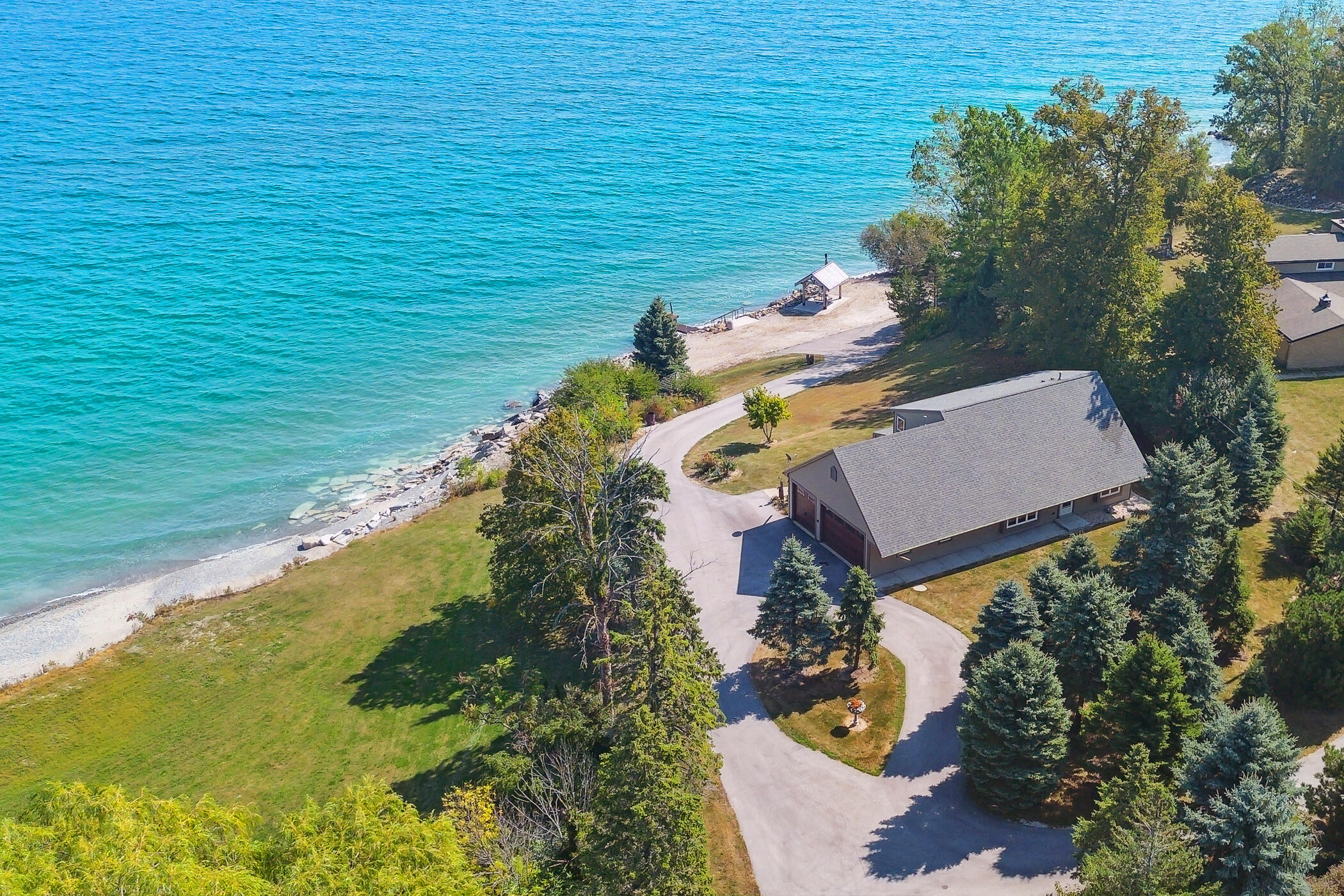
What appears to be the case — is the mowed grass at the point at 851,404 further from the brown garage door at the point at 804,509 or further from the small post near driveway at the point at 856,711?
the small post near driveway at the point at 856,711

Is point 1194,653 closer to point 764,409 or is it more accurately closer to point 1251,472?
point 1251,472

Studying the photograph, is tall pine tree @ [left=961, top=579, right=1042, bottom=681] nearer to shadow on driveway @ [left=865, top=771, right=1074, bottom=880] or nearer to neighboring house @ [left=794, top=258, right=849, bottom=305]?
shadow on driveway @ [left=865, top=771, right=1074, bottom=880]

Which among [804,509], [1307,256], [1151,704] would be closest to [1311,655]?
[1151,704]

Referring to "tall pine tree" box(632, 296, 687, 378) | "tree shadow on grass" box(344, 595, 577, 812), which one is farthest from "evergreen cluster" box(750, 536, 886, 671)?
"tall pine tree" box(632, 296, 687, 378)

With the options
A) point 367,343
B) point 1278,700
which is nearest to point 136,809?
point 1278,700

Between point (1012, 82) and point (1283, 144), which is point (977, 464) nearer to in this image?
point (1283, 144)

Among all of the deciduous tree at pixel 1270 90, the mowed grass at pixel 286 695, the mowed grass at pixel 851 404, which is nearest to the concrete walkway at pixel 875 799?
the mowed grass at pixel 286 695

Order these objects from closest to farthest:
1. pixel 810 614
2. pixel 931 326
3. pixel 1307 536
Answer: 1. pixel 810 614
2. pixel 1307 536
3. pixel 931 326
